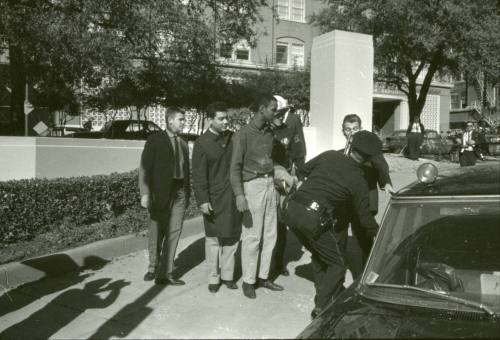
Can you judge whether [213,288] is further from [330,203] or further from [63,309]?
[330,203]

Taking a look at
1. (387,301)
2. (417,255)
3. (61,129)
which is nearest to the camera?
(387,301)

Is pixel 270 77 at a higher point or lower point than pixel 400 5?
lower

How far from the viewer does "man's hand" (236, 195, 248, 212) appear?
5.05m

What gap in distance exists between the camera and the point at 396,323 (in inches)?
96.4

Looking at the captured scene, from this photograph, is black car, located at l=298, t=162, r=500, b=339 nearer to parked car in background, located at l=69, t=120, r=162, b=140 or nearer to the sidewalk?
the sidewalk

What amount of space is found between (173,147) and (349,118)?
6.22ft

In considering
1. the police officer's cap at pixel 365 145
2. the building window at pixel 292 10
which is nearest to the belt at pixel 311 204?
the police officer's cap at pixel 365 145

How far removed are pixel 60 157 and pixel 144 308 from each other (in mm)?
6695

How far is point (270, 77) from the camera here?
2734cm

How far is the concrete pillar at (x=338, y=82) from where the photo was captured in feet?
40.2

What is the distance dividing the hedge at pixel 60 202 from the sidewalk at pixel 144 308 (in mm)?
1355

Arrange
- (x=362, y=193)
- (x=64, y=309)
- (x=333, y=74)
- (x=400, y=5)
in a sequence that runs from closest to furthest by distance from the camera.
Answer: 1. (x=362, y=193)
2. (x=64, y=309)
3. (x=333, y=74)
4. (x=400, y=5)

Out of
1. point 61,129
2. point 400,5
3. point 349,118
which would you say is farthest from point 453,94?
point 349,118

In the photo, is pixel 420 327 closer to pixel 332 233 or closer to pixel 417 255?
pixel 417 255
